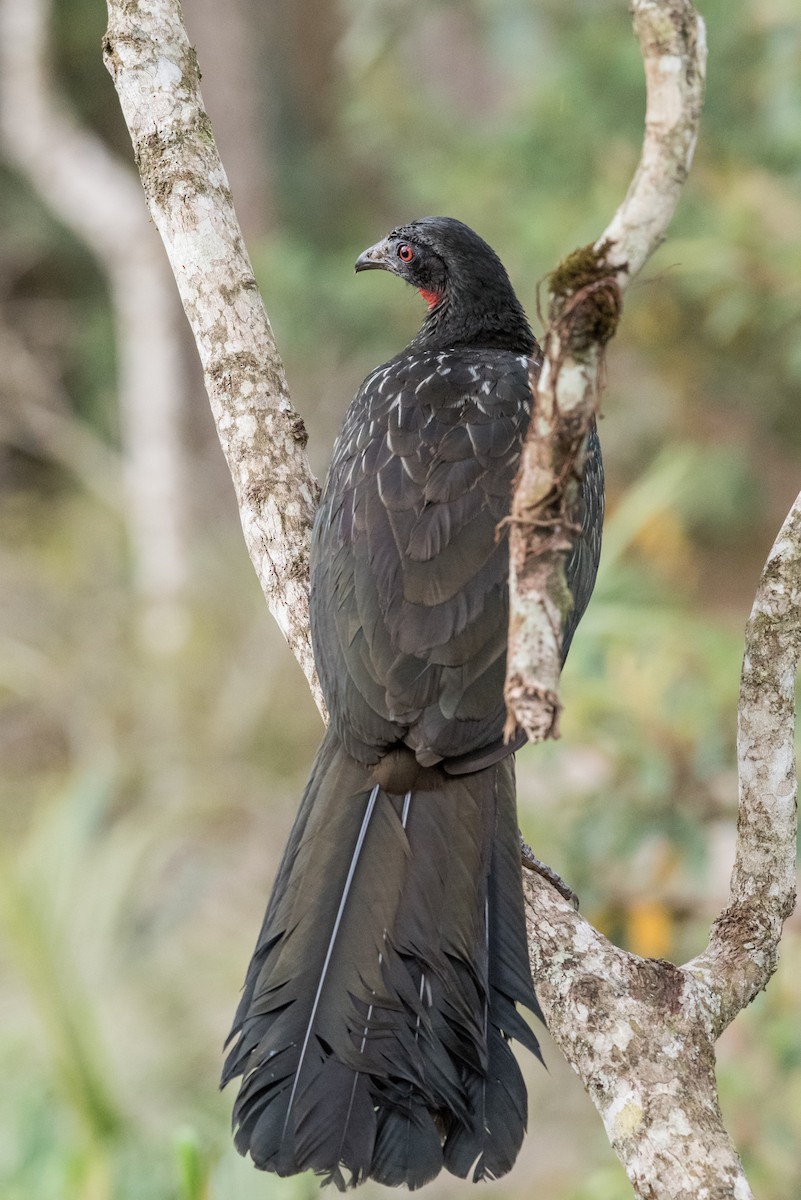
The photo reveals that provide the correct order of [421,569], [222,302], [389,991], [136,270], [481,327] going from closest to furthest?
[389,991]
[421,569]
[222,302]
[481,327]
[136,270]

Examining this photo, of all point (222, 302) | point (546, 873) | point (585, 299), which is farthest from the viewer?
point (222, 302)

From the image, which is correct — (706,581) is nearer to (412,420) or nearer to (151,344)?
(151,344)

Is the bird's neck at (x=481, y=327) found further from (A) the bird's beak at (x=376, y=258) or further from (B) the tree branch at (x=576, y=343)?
(B) the tree branch at (x=576, y=343)

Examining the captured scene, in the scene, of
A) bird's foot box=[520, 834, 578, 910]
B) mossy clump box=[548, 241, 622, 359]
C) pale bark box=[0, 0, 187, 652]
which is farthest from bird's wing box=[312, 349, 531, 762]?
pale bark box=[0, 0, 187, 652]

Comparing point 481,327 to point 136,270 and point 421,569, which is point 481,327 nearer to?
point 421,569

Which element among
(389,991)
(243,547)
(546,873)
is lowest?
(389,991)

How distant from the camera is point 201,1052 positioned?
490cm

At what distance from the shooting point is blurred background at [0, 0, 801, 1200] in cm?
370

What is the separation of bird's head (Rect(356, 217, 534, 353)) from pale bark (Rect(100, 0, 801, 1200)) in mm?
671

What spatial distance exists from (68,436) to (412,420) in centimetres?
780

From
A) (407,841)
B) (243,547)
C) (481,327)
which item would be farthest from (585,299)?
(243,547)

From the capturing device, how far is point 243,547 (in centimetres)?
846

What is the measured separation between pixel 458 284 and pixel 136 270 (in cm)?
A: 594

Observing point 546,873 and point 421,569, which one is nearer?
point 421,569
